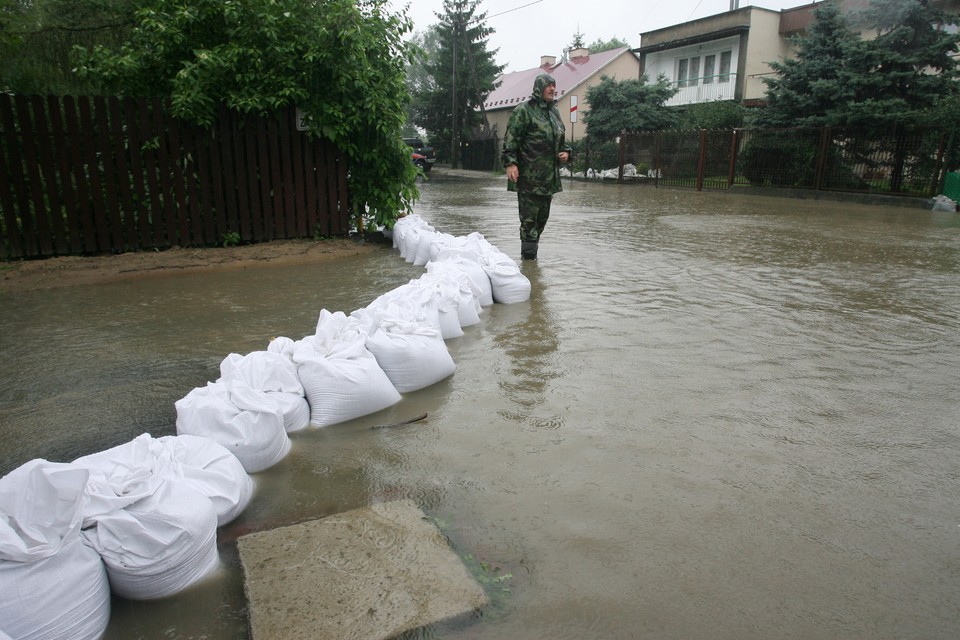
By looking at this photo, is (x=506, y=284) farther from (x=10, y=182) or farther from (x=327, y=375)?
(x=10, y=182)

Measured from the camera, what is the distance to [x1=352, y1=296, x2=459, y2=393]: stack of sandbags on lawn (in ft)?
11.0

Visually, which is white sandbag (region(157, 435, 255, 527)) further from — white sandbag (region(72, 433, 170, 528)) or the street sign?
the street sign

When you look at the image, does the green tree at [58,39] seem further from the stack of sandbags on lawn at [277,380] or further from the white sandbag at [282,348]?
the stack of sandbags on lawn at [277,380]

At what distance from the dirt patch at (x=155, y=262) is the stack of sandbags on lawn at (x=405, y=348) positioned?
360 centimetres

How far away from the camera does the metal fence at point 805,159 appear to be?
44.5 ft

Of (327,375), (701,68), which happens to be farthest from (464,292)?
(701,68)

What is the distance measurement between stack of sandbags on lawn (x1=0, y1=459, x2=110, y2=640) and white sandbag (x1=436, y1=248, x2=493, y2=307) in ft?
11.4

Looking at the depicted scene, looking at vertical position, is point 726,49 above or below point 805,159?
above

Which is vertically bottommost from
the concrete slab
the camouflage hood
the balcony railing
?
the concrete slab

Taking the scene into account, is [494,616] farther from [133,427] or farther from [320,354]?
[133,427]

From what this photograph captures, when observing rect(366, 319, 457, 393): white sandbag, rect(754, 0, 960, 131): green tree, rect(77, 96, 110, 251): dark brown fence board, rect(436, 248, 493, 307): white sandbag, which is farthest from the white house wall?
rect(366, 319, 457, 393): white sandbag

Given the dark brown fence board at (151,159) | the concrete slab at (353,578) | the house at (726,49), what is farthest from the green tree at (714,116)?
the concrete slab at (353,578)

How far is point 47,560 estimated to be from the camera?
167 centimetres

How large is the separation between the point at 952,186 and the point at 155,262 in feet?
47.9
